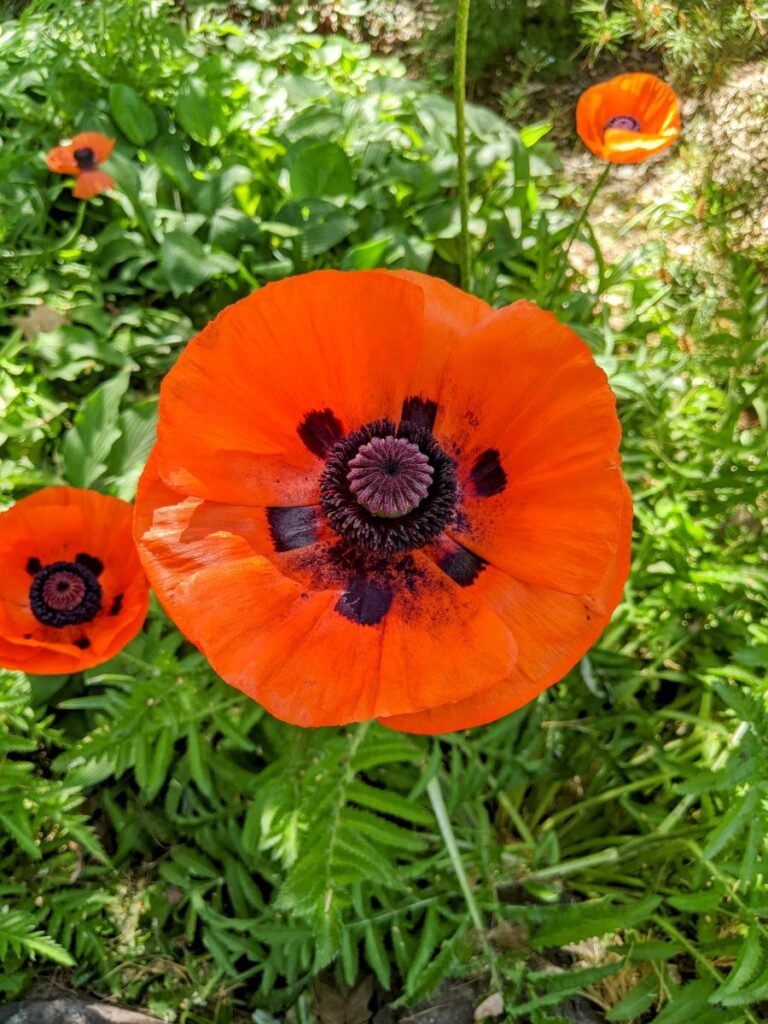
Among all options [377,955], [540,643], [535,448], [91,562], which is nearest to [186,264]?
[91,562]

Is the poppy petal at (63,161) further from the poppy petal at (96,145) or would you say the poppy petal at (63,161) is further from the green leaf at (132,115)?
the green leaf at (132,115)

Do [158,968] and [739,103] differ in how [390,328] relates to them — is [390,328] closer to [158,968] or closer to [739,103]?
[158,968]

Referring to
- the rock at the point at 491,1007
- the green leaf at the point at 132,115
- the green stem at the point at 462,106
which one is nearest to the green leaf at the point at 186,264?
the green leaf at the point at 132,115

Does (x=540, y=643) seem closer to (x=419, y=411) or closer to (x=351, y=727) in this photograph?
(x=419, y=411)

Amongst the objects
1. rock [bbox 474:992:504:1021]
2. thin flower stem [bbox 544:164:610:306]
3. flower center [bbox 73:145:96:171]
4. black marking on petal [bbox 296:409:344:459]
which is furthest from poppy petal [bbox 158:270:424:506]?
flower center [bbox 73:145:96:171]

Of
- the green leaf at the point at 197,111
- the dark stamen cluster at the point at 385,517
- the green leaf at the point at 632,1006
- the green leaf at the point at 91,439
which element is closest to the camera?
the dark stamen cluster at the point at 385,517

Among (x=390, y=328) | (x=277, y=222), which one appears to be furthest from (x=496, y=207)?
(x=390, y=328)

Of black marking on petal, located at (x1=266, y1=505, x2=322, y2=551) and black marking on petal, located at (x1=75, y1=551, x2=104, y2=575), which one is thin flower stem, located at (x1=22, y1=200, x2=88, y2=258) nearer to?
black marking on petal, located at (x1=75, y1=551, x2=104, y2=575)
